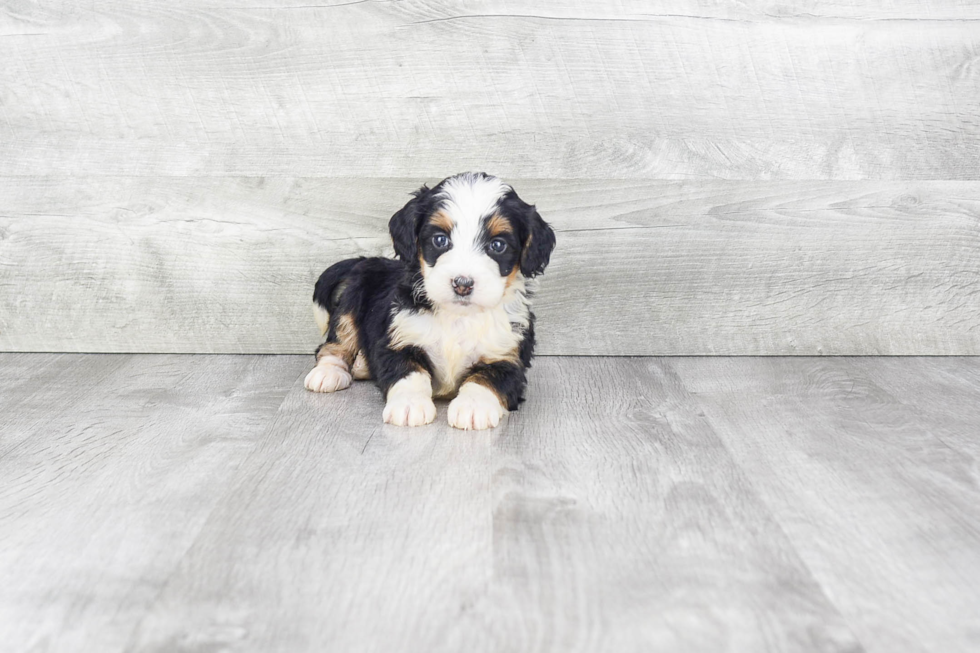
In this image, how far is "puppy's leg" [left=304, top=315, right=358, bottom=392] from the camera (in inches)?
100

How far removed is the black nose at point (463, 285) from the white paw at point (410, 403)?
11.8 inches

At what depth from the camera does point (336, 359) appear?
8.69ft

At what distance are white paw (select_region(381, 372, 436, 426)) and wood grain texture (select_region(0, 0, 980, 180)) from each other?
828 millimetres

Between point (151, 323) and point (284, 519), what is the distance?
1.54 m

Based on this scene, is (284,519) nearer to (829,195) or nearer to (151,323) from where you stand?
(151,323)

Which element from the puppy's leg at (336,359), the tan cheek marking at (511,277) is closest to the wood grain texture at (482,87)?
the puppy's leg at (336,359)

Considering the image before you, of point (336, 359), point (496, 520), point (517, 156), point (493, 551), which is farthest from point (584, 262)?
point (493, 551)

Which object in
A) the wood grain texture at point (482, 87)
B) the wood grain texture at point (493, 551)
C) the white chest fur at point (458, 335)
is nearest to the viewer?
the wood grain texture at point (493, 551)

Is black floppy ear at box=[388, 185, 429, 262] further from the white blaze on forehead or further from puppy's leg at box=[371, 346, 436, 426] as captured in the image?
→ puppy's leg at box=[371, 346, 436, 426]

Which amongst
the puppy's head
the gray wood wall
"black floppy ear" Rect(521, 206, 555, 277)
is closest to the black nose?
the puppy's head

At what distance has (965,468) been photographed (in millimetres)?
1946

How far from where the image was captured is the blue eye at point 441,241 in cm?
224

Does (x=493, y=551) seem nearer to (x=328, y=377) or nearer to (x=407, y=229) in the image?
(x=407, y=229)

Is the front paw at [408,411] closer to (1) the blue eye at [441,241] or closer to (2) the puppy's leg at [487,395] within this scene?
(2) the puppy's leg at [487,395]
